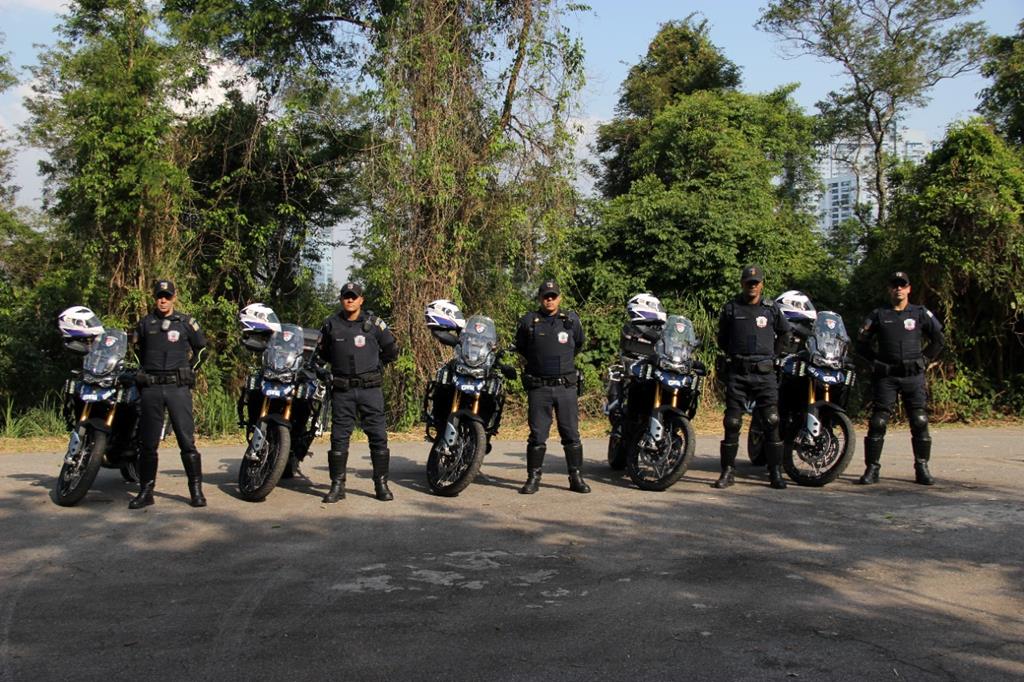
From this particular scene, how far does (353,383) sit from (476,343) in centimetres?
120

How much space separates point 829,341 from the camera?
9.09m

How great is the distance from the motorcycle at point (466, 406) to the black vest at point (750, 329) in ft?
6.98

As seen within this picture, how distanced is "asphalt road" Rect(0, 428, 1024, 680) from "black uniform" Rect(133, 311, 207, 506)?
377 mm

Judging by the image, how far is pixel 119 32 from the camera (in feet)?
50.9

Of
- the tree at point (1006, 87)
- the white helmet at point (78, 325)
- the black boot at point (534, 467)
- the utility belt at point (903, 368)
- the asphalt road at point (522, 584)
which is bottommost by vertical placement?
the asphalt road at point (522, 584)

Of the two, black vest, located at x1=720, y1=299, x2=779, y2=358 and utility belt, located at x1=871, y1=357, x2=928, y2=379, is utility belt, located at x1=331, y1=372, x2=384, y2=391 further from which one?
utility belt, located at x1=871, y1=357, x2=928, y2=379

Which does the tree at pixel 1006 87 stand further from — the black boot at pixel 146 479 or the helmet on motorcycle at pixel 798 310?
the black boot at pixel 146 479

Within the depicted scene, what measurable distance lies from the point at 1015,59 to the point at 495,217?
1345cm

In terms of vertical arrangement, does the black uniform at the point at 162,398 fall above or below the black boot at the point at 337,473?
above

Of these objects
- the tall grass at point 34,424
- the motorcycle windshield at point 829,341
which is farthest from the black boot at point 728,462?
the tall grass at point 34,424

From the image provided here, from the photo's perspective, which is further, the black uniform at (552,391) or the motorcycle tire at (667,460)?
the black uniform at (552,391)

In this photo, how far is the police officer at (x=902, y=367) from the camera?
9102 millimetres

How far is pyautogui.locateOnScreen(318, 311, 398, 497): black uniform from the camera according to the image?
8367 mm

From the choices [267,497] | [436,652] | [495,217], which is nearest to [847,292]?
[495,217]
